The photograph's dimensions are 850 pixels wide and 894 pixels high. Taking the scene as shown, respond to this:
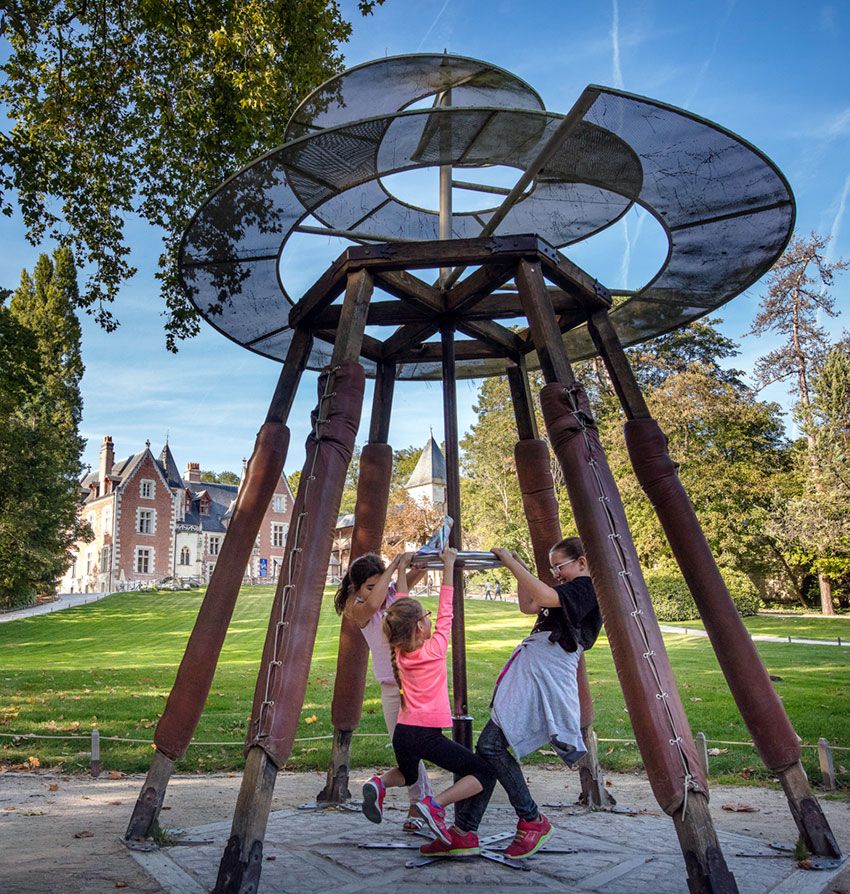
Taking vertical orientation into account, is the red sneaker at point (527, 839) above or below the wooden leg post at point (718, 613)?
below

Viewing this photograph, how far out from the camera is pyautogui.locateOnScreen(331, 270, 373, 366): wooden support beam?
5.24 m

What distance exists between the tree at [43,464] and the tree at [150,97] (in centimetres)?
2287

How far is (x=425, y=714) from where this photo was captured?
4.98m

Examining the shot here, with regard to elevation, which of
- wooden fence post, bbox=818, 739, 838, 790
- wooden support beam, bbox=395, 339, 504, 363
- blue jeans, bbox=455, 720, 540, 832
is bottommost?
wooden fence post, bbox=818, 739, 838, 790

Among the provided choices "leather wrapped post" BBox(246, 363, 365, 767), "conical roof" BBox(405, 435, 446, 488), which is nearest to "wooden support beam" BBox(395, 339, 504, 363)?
"leather wrapped post" BBox(246, 363, 365, 767)

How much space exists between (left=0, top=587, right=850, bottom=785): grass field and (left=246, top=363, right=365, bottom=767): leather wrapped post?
5.22 meters

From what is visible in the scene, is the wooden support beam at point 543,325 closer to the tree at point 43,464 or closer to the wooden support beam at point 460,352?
the wooden support beam at point 460,352

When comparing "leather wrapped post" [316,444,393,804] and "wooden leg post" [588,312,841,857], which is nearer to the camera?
"wooden leg post" [588,312,841,857]

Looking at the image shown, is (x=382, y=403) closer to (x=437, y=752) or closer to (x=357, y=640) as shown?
(x=357, y=640)

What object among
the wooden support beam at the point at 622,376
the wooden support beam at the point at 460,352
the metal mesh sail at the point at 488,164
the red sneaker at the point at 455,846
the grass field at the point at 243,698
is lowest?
the grass field at the point at 243,698

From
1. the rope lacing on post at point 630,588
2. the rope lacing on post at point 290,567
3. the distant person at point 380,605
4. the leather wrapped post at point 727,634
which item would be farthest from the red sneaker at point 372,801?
the leather wrapped post at point 727,634

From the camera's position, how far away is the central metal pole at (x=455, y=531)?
6.26 meters

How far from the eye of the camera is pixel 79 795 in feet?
24.0

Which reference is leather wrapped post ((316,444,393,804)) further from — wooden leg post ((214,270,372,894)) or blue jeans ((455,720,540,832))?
blue jeans ((455,720,540,832))
